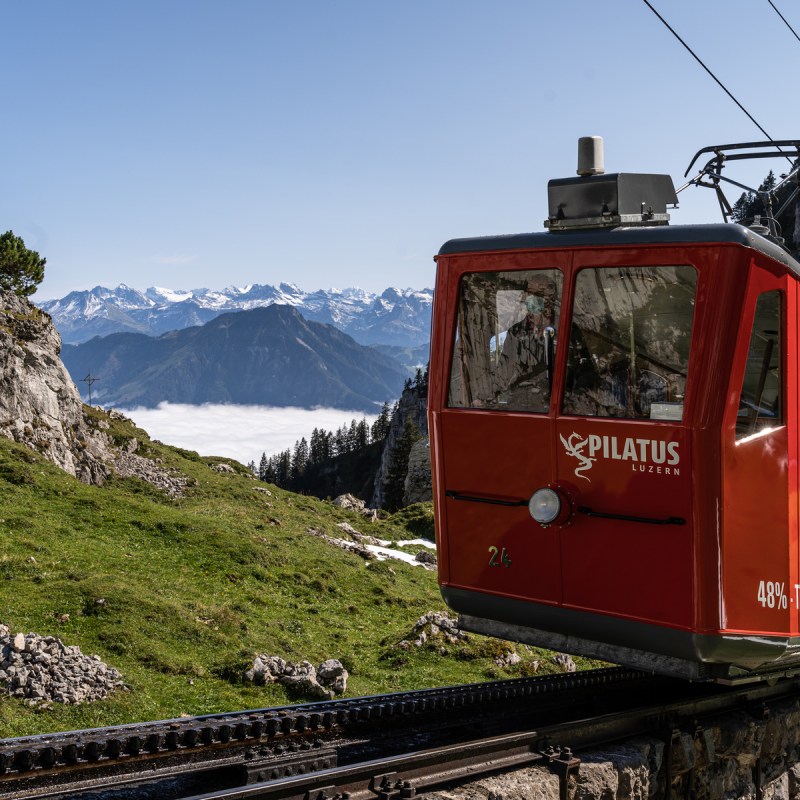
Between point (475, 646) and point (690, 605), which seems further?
point (475, 646)

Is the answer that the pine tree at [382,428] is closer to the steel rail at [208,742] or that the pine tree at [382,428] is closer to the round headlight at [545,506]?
the steel rail at [208,742]

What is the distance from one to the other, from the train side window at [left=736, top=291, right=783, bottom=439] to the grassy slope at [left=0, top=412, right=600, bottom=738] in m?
9.76

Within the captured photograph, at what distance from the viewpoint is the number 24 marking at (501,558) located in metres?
8.23

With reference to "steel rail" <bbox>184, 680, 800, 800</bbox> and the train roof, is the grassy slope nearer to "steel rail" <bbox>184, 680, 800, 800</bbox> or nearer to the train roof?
"steel rail" <bbox>184, 680, 800, 800</bbox>

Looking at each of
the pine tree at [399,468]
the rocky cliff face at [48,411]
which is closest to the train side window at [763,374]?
the rocky cliff face at [48,411]

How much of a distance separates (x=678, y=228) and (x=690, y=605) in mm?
3302

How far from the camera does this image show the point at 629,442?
7.32 meters

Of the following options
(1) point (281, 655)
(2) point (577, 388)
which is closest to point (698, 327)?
(2) point (577, 388)

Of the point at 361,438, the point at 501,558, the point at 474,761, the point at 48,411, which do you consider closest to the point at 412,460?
the point at 48,411

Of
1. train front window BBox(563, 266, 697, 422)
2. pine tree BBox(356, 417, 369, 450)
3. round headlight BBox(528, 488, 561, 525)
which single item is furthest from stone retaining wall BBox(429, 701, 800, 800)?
pine tree BBox(356, 417, 369, 450)

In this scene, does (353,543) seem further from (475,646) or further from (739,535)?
(739,535)

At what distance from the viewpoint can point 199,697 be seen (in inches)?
540

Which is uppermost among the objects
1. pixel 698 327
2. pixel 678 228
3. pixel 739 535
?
pixel 678 228

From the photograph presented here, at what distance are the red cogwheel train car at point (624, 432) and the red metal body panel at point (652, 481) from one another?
0.06 ft
